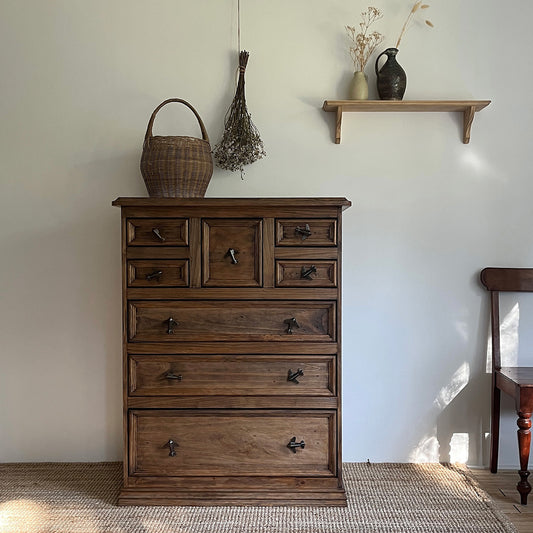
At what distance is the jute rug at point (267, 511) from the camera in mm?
2021

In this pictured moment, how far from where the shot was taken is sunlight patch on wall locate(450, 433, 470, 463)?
2598 mm

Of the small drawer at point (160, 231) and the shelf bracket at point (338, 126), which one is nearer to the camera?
the small drawer at point (160, 231)

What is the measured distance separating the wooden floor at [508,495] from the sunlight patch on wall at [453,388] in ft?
1.05

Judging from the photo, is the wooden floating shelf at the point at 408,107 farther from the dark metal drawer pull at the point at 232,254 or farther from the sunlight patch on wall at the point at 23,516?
the sunlight patch on wall at the point at 23,516

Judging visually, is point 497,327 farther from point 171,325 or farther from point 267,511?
point 171,325

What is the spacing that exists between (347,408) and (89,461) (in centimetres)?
124

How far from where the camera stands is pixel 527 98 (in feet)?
8.41

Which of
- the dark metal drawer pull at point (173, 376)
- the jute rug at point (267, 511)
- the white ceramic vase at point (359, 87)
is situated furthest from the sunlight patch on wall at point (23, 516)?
the white ceramic vase at point (359, 87)

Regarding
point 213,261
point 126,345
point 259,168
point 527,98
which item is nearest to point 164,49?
point 259,168

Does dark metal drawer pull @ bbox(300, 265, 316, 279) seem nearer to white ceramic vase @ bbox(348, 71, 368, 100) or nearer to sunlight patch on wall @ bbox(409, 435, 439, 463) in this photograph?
white ceramic vase @ bbox(348, 71, 368, 100)

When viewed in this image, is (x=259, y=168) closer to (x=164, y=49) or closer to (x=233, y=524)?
(x=164, y=49)

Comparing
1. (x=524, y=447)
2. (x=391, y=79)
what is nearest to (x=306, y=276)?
(x=391, y=79)

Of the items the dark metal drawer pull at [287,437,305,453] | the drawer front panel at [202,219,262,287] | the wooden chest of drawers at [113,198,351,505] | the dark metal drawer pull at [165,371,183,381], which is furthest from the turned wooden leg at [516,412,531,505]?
the dark metal drawer pull at [165,371,183,381]

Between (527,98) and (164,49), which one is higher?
(164,49)
